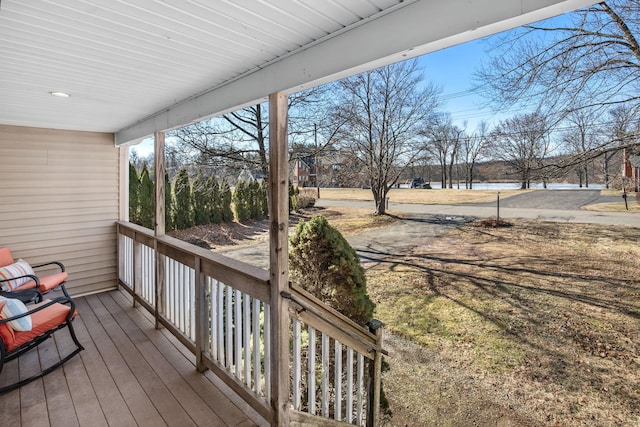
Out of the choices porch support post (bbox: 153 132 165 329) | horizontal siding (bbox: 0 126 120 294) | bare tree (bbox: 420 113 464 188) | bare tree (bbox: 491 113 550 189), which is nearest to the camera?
porch support post (bbox: 153 132 165 329)

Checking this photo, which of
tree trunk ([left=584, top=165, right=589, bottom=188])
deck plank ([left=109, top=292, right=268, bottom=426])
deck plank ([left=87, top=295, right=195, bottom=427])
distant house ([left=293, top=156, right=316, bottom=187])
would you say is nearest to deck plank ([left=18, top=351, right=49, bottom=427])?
deck plank ([left=87, top=295, right=195, bottom=427])

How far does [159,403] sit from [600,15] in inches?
264

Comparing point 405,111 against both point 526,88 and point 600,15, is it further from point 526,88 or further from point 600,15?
point 600,15

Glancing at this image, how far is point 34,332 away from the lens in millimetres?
2443

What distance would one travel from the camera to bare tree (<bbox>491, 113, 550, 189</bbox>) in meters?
5.12

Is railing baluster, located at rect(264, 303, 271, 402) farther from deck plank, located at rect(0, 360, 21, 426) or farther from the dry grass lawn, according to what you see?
the dry grass lawn

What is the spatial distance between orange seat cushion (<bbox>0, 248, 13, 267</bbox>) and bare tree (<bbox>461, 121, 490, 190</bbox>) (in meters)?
7.24

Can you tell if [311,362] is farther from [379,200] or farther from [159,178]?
[379,200]

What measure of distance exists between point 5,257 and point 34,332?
1.69 meters

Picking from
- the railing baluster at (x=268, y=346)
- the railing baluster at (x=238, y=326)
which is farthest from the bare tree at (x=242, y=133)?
the railing baluster at (x=268, y=346)

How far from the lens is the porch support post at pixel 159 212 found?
125 inches

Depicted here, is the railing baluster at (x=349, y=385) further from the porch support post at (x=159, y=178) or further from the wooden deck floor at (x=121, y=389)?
the porch support post at (x=159, y=178)

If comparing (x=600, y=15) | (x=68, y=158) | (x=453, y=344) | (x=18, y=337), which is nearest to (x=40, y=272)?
(x=68, y=158)

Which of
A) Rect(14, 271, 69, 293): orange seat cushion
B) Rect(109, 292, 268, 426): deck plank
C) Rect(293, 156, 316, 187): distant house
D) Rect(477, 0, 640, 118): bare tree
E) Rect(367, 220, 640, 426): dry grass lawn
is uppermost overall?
Rect(477, 0, 640, 118): bare tree
